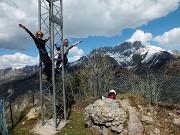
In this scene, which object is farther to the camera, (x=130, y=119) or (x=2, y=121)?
(x=2, y=121)

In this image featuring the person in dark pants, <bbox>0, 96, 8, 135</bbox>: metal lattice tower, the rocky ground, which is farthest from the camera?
<bbox>0, 96, 8, 135</bbox>: metal lattice tower

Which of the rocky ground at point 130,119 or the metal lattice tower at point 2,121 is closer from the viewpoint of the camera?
the rocky ground at point 130,119

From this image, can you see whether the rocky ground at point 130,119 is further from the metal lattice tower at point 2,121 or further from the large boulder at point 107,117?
the metal lattice tower at point 2,121

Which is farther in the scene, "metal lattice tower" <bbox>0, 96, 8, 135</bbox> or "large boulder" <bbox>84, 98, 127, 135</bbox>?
"metal lattice tower" <bbox>0, 96, 8, 135</bbox>

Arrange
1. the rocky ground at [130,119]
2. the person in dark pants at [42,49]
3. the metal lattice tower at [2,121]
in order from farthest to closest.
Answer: the metal lattice tower at [2,121]
the person in dark pants at [42,49]
the rocky ground at [130,119]

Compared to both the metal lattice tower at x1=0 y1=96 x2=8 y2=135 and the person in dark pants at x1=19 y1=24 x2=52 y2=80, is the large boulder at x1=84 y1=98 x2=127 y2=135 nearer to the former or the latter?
the person in dark pants at x1=19 y1=24 x2=52 y2=80

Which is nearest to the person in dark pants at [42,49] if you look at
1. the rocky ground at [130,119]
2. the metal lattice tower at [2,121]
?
the metal lattice tower at [2,121]

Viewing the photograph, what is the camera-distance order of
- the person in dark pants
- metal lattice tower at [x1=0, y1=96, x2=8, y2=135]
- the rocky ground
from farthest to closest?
1. metal lattice tower at [x1=0, y1=96, x2=8, y2=135]
2. the person in dark pants
3. the rocky ground

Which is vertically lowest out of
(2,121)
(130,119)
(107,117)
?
(2,121)

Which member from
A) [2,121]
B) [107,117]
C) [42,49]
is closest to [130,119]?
[107,117]

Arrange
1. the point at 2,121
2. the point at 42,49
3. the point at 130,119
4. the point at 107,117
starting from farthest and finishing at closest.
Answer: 1. the point at 2,121
2. the point at 42,49
3. the point at 130,119
4. the point at 107,117

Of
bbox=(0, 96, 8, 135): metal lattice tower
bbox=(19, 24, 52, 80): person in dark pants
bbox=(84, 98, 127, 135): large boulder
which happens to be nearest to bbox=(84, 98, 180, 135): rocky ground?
bbox=(84, 98, 127, 135): large boulder

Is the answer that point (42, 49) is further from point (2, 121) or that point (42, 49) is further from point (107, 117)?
point (107, 117)

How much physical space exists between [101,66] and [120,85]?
17512mm
